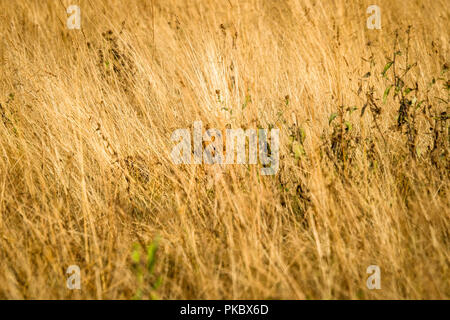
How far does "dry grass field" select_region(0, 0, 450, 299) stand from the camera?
171 cm

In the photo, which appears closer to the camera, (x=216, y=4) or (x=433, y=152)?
(x=433, y=152)

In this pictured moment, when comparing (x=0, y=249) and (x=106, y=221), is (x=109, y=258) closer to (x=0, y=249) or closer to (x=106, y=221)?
(x=106, y=221)

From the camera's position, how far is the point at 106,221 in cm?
200

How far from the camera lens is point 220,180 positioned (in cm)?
217

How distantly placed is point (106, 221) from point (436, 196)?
5.37 ft

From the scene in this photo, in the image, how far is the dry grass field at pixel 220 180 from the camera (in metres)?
1.71

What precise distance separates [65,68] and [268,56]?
5.51ft

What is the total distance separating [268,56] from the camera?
3.41 meters

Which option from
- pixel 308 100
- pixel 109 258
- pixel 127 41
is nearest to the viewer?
pixel 109 258
